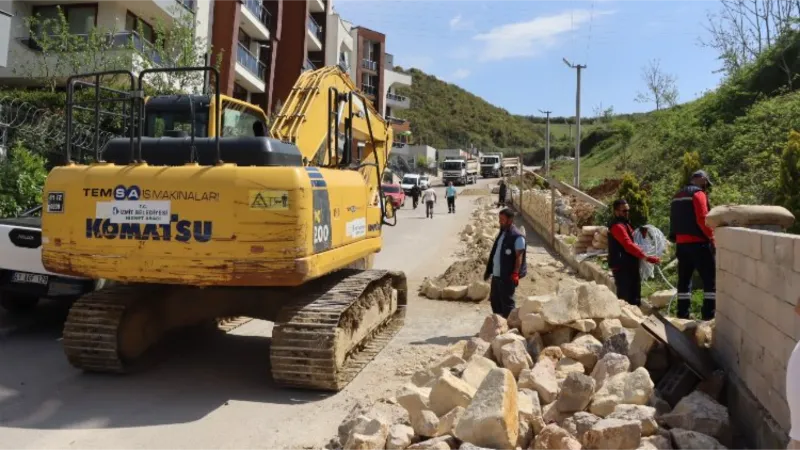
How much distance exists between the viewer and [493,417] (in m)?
4.07

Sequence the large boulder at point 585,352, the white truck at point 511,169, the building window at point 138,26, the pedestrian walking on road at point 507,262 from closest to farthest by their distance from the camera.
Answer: the large boulder at point 585,352 → the pedestrian walking on road at point 507,262 → the building window at point 138,26 → the white truck at point 511,169

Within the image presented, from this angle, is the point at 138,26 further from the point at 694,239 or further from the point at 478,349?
the point at 694,239

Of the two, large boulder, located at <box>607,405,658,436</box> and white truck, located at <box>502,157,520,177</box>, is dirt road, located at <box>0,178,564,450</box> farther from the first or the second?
white truck, located at <box>502,157,520,177</box>

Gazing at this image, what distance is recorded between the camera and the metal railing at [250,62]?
29156 mm

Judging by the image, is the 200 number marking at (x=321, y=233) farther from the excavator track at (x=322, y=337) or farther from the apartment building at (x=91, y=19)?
the apartment building at (x=91, y=19)

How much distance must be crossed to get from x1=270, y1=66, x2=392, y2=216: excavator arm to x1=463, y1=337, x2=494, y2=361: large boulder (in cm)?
243

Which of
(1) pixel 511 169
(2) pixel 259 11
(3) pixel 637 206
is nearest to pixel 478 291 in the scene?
(3) pixel 637 206

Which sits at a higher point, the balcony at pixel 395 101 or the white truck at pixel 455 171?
the balcony at pixel 395 101

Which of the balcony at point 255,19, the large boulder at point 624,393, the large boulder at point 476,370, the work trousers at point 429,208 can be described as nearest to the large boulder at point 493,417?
the large boulder at point 624,393

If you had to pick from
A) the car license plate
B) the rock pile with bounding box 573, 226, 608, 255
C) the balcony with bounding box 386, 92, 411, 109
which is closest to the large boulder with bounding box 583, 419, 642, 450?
the car license plate

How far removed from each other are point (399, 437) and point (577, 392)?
124 centimetres

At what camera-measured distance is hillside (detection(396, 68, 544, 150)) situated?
135 meters

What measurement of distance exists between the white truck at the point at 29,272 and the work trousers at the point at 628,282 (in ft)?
20.4

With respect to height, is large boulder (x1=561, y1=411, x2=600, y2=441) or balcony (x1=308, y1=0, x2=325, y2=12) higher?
balcony (x1=308, y1=0, x2=325, y2=12)
